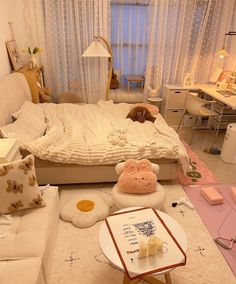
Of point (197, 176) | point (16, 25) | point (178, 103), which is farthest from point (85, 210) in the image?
point (16, 25)

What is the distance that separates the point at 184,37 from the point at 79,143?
2.62 meters

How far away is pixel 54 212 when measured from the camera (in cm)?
179

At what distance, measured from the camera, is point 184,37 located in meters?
3.75

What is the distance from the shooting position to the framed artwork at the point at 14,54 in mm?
3119

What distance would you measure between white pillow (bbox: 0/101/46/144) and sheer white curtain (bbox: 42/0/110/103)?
108cm

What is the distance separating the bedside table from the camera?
1.68 m

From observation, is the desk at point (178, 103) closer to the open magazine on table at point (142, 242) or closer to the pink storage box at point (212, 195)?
the pink storage box at point (212, 195)

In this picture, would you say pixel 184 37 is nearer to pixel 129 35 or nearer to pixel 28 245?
pixel 129 35

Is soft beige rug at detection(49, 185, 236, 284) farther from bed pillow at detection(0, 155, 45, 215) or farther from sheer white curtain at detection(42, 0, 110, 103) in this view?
sheer white curtain at detection(42, 0, 110, 103)

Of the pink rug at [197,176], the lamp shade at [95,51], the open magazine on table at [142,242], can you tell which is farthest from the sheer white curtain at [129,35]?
the open magazine on table at [142,242]

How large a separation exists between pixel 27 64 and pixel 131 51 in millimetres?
1624

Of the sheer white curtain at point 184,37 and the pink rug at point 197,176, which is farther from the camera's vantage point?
the sheer white curtain at point 184,37

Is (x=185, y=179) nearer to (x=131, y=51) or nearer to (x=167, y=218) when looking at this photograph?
(x=167, y=218)

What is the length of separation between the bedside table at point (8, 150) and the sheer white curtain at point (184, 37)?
103 inches
